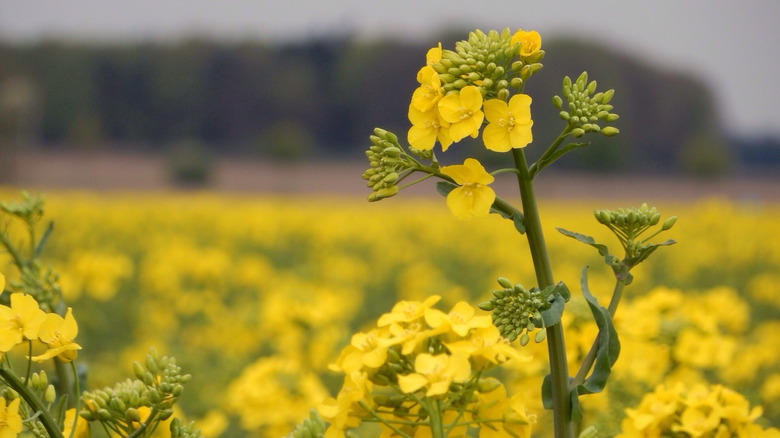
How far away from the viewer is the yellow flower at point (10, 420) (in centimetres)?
104

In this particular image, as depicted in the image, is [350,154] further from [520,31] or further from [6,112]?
[520,31]

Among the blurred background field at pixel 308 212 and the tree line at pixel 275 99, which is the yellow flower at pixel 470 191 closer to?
the blurred background field at pixel 308 212

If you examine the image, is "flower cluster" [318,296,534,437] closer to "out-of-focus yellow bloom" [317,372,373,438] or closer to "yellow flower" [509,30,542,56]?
"out-of-focus yellow bloom" [317,372,373,438]

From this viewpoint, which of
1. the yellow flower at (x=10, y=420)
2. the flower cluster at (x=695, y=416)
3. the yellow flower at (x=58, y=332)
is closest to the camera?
the yellow flower at (x=10, y=420)

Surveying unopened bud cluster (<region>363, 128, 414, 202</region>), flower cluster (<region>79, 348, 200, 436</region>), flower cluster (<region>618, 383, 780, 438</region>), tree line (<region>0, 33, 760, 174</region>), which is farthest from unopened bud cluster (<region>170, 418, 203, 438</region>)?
tree line (<region>0, 33, 760, 174</region>)

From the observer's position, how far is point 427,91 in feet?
3.93

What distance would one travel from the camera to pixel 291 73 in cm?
3325

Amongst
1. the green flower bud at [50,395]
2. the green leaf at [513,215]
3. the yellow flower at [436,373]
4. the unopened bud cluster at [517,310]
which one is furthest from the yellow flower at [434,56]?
the green flower bud at [50,395]

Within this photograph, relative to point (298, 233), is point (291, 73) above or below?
above

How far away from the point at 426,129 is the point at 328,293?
9.91 ft

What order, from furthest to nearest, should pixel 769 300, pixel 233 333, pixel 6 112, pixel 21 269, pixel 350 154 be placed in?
pixel 350 154, pixel 6 112, pixel 769 300, pixel 233 333, pixel 21 269

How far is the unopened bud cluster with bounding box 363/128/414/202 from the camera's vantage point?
3.96 ft

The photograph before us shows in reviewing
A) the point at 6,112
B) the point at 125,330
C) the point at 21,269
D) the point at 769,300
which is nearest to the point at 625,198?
the point at 769,300

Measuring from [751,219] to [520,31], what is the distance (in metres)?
13.7
